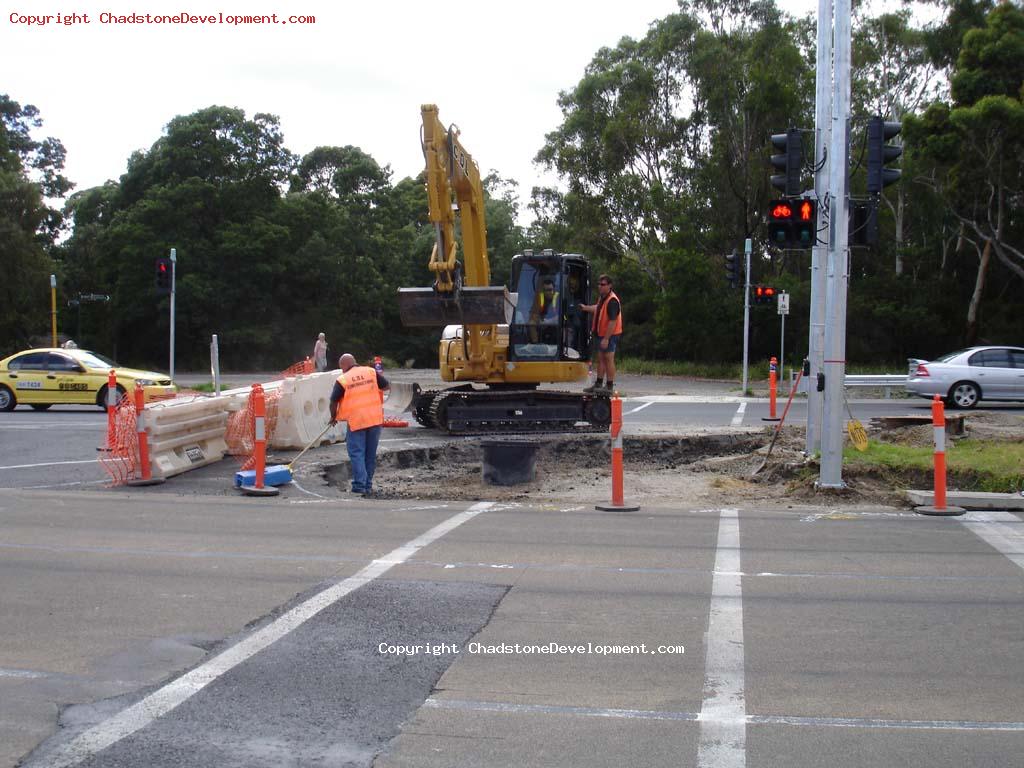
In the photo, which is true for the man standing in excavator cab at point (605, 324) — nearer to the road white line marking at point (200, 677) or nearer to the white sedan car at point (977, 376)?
the road white line marking at point (200, 677)

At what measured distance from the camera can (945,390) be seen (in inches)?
936

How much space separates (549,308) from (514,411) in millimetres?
2062

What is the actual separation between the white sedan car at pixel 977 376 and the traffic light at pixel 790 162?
44.2 feet

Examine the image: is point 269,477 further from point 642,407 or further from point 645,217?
point 645,217

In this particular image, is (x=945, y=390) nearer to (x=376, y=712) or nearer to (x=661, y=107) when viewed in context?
(x=376, y=712)

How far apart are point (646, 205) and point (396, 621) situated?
42.0 metres

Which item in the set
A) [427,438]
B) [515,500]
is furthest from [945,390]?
[515,500]

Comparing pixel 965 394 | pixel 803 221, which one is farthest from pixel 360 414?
pixel 965 394

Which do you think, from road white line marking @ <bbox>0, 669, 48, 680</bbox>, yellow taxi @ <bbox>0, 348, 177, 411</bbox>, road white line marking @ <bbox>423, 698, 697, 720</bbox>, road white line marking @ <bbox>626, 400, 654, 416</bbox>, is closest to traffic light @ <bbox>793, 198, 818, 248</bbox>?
road white line marking @ <bbox>423, 698, 697, 720</bbox>

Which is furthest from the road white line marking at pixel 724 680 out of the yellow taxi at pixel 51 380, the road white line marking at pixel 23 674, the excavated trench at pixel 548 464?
the yellow taxi at pixel 51 380

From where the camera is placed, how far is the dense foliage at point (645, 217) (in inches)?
1587

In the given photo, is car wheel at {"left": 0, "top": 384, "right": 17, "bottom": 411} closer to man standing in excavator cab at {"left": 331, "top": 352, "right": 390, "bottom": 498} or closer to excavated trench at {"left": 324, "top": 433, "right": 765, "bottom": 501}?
excavated trench at {"left": 324, "top": 433, "right": 765, "bottom": 501}

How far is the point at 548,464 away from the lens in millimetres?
15844

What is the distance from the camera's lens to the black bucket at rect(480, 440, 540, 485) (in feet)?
43.4
